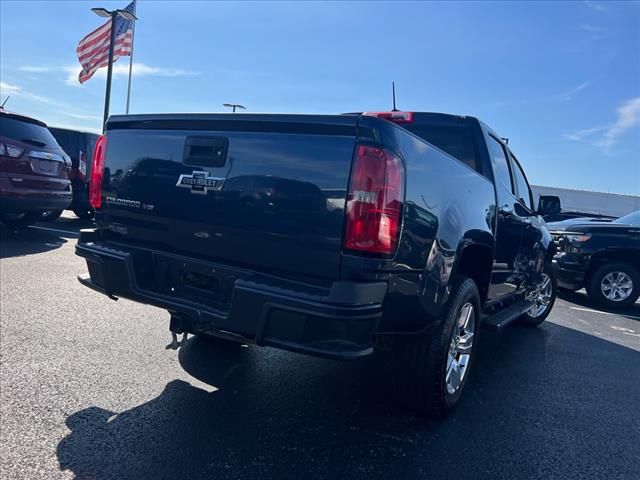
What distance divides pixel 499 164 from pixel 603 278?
4.68 metres

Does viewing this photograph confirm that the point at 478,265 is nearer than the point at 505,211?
Yes

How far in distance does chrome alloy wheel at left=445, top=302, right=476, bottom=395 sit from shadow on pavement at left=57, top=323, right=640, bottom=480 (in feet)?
0.75

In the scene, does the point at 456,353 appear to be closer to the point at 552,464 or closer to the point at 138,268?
the point at 552,464

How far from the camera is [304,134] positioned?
2611 millimetres

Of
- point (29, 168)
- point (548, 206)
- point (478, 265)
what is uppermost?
point (548, 206)

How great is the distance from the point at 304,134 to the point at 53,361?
2542mm

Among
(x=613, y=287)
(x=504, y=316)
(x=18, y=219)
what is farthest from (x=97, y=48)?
(x=504, y=316)

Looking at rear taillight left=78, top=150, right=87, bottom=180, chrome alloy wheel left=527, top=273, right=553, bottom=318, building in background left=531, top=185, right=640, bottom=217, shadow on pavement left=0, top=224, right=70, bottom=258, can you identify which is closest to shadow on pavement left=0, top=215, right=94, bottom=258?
shadow on pavement left=0, top=224, right=70, bottom=258

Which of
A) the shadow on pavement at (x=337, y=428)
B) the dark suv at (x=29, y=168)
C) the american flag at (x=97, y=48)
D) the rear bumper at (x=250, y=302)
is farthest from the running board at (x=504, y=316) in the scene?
the american flag at (x=97, y=48)

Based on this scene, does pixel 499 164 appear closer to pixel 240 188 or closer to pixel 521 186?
pixel 521 186

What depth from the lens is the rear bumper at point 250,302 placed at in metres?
2.39

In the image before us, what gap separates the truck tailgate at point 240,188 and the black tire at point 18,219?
270 inches

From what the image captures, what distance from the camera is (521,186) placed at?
531cm

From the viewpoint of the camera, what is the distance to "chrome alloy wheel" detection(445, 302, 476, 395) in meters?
3.36
